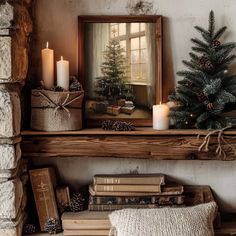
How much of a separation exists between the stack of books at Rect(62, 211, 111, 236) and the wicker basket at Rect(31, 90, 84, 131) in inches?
14.5

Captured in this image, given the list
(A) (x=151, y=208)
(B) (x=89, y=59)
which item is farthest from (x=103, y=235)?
(B) (x=89, y=59)

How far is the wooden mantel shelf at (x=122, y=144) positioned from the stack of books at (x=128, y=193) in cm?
12

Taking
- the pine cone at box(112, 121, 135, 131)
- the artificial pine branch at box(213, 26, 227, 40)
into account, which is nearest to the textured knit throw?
the pine cone at box(112, 121, 135, 131)

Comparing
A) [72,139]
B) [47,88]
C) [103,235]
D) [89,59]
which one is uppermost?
[89,59]

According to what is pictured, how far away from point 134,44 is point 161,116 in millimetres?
344

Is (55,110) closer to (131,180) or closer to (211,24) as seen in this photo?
(131,180)

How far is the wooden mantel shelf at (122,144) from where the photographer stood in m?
1.72

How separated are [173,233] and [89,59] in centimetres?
82

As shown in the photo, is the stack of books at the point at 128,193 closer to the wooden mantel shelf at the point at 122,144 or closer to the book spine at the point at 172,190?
the book spine at the point at 172,190

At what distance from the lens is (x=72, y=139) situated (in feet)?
5.64

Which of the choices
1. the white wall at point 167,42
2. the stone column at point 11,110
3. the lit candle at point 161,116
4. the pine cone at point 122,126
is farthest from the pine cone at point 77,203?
the lit candle at point 161,116

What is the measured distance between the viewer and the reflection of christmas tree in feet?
6.10

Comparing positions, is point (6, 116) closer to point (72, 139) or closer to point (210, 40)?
point (72, 139)

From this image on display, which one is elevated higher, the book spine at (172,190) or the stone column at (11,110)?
the stone column at (11,110)
